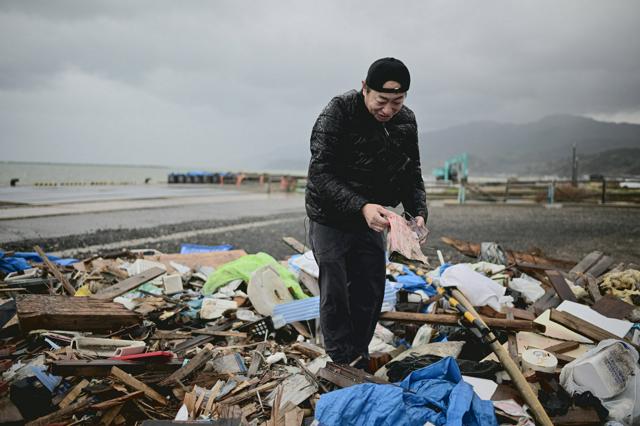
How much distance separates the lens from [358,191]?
2818 mm

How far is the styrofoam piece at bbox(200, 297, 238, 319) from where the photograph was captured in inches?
162

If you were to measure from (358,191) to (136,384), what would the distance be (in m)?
2.09

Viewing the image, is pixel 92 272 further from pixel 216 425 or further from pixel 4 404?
pixel 216 425

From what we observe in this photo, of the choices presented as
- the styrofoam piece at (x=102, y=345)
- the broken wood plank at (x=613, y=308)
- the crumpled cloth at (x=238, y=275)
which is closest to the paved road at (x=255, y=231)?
the crumpled cloth at (x=238, y=275)

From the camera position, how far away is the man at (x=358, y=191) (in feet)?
8.36

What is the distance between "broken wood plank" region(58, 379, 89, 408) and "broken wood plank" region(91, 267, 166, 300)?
1.54 meters

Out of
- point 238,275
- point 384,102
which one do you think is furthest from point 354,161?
point 238,275

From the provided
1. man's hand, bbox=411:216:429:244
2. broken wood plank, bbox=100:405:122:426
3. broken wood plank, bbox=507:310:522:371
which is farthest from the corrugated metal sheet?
broken wood plank, bbox=507:310:522:371

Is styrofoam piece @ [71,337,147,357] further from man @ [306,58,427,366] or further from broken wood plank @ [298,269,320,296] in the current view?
broken wood plank @ [298,269,320,296]

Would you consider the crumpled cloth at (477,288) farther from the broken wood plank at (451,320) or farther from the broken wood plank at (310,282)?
the broken wood plank at (310,282)

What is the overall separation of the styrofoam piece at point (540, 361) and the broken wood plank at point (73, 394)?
3.25 m

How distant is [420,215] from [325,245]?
798mm

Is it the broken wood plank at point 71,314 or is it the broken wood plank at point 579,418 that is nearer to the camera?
the broken wood plank at point 579,418

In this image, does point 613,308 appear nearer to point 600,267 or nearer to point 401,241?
point 600,267
